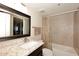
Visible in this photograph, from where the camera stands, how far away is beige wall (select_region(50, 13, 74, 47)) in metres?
1.41

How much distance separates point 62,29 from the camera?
4.83ft

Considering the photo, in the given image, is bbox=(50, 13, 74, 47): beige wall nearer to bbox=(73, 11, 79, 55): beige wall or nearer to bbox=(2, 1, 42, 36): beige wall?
bbox=(73, 11, 79, 55): beige wall

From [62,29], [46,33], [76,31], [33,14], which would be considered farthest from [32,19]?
[76,31]

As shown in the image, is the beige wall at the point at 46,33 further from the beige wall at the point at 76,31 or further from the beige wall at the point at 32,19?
the beige wall at the point at 76,31

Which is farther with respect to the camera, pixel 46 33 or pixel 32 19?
pixel 32 19

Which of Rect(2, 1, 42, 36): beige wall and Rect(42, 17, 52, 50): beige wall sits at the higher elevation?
Rect(2, 1, 42, 36): beige wall

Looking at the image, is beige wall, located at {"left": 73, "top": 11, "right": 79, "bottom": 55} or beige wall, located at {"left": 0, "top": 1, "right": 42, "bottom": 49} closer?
beige wall, located at {"left": 0, "top": 1, "right": 42, "bottom": 49}

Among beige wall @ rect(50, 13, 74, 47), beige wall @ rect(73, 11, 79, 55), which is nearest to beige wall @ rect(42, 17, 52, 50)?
beige wall @ rect(50, 13, 74, 47)

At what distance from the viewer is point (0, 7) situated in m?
1.01

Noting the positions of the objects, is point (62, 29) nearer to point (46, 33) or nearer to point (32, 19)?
point (46, 33)

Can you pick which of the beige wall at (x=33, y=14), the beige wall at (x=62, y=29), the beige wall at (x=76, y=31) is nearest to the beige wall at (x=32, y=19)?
the beige wall at (x=33, y=14)

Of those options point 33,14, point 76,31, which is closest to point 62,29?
point 76,31

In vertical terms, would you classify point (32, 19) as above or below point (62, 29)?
above

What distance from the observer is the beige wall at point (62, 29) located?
1.41m
